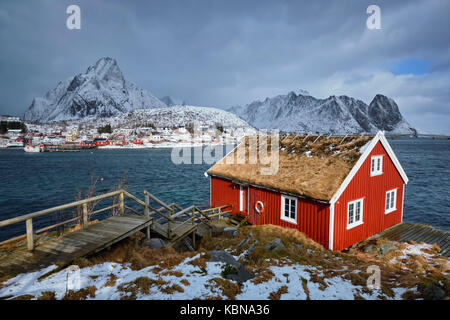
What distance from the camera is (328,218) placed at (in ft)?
41.3

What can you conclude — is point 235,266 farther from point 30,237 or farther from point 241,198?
point 241,198

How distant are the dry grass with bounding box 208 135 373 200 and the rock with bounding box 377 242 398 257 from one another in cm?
391

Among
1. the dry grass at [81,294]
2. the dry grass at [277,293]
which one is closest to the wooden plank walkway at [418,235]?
the dry grass at [277,293]

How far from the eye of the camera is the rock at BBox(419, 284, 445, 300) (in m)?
5.25

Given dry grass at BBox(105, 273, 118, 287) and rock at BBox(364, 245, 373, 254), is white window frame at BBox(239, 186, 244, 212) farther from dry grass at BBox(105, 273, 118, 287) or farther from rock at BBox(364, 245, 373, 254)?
dry grass at BBox(105, 273, 118, 287)

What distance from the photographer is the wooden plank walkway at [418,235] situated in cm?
1369

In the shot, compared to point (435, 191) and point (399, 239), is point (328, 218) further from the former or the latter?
point (435, 191)

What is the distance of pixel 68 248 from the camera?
24.2 ft

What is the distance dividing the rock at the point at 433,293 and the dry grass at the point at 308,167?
6.83m

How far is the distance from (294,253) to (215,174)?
37.2ft

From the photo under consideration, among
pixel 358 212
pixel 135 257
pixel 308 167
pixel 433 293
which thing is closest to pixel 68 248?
pixel 135 257

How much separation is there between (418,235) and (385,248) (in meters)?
4.52
